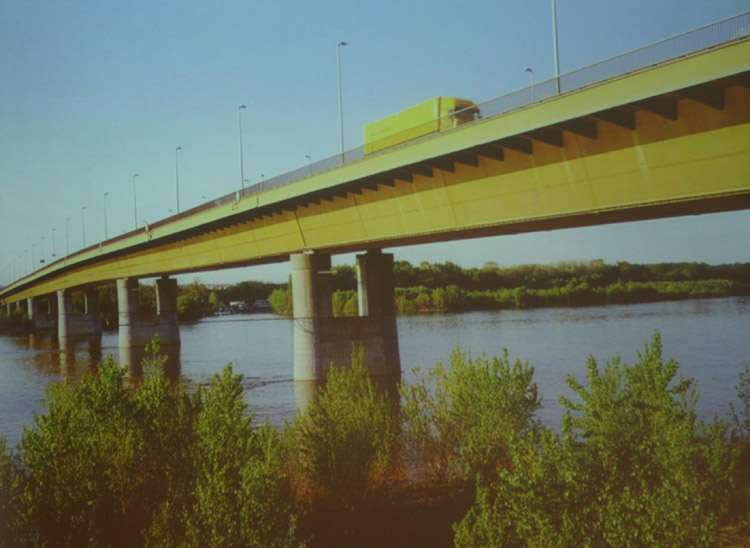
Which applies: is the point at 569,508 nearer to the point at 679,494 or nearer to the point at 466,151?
the point at 679,494

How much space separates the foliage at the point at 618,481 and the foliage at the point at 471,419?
7.41 ft

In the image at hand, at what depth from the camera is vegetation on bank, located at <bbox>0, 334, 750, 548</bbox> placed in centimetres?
1112

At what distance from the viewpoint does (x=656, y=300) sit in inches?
4321

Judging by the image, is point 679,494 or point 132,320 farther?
point 132,320

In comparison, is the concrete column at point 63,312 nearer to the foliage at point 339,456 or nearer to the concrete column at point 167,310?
the concrete column at point 167,310

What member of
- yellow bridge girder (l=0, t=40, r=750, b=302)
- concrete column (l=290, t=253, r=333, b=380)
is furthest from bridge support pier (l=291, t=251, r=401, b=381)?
yellow bridge girder (l=0, t=40, r=750, b=302)

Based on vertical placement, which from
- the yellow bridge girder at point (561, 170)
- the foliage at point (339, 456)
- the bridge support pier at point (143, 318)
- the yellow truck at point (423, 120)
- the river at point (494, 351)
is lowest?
the river at point (494, 351)

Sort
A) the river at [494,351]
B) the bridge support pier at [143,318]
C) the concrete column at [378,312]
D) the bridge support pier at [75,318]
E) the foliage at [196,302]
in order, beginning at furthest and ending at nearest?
the foliage at [196,302]
the bridge support pier at [75,318]
the bridge support pier at [143,318]
the concrete column at [378,312]
the river at [494,351]

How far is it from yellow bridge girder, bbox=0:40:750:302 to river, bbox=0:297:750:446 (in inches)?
249

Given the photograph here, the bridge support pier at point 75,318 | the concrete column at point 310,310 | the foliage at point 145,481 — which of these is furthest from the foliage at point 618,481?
the bridge support pier at point 75,318

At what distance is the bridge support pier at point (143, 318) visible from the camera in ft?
250

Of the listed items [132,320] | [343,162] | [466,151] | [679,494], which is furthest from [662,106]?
[132,320]

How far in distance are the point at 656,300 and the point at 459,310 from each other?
30.7 m

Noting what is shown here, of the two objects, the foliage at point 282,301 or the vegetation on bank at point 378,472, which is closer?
the vegetation on bank at point 378,472
